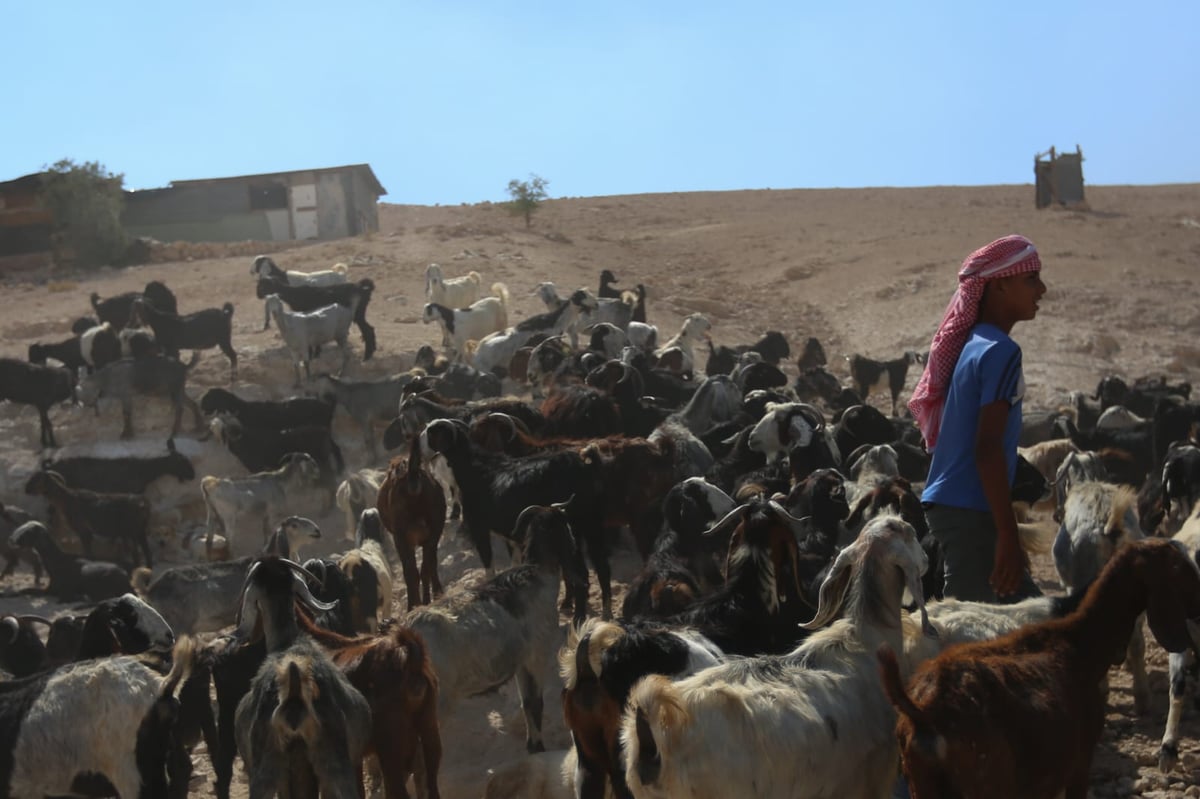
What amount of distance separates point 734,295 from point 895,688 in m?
24.6

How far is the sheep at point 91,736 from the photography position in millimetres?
6336

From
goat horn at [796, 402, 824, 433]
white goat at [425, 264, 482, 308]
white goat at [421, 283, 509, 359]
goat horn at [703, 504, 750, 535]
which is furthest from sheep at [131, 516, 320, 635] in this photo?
white goat at [425, 264, 482, 308]

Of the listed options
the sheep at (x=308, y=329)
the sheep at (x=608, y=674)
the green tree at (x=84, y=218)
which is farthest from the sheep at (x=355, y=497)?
the green tree at (x=84, y=218)

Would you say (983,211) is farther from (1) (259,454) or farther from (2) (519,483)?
(2) (519,483)

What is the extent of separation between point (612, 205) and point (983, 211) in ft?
45.5

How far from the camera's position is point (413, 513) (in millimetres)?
9773

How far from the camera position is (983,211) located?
39.9m

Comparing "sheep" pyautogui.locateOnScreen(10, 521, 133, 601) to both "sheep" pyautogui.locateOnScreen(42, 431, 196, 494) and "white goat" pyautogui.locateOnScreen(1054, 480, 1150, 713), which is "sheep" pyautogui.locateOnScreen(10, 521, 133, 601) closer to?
"sheep" pyautogui.locateOnScreen(42, 431, 196, 494)


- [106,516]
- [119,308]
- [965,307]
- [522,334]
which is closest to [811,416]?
[965,307]

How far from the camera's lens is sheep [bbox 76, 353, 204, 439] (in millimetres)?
15820

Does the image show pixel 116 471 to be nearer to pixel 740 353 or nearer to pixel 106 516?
pixel 106 516

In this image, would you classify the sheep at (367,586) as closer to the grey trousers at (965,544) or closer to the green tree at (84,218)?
the grey trousers at (965,544)

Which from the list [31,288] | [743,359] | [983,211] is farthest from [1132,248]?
[31,288]

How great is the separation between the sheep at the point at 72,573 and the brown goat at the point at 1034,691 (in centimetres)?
949
